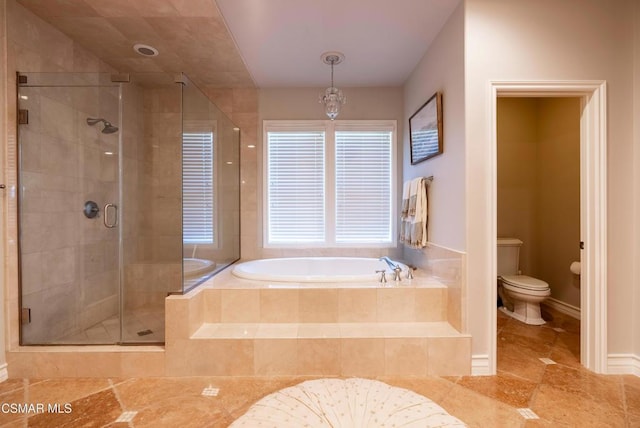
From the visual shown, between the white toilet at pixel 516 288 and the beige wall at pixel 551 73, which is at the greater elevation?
the beige wall at pixel 551 73

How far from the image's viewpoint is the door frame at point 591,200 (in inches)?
73.4

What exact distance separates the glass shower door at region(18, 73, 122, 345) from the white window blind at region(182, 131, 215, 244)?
629 millimetres

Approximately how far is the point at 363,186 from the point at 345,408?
225 cm

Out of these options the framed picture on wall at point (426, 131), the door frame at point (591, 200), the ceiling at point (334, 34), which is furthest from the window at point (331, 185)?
the door frame at point (591, 200)

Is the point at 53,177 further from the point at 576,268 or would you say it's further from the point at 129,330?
the point at 576,268

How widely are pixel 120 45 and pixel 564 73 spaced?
3340 millimetres

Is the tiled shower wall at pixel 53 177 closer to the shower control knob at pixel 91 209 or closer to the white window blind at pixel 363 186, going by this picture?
the shower control knob at pixel 91 209

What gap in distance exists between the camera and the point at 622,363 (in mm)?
1897

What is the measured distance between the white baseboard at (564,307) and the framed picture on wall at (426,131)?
218 cm

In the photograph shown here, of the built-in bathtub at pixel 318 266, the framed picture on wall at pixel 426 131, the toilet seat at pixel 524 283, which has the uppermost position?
the framed picture on wall at pixel 426 131

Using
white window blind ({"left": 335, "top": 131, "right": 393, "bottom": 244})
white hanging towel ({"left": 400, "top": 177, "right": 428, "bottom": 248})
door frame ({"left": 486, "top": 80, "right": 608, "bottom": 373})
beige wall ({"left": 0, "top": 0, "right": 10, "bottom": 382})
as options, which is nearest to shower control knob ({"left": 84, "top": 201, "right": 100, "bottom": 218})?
beige wall ({"left": 0, "top": 0, "right": 10, "bottom": 382})

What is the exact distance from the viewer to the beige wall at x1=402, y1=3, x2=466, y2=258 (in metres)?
1.93

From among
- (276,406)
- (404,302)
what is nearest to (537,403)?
(404,302)

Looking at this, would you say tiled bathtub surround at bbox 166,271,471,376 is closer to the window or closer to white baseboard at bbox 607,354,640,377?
white baseboard at bbox 607,354,640,377
